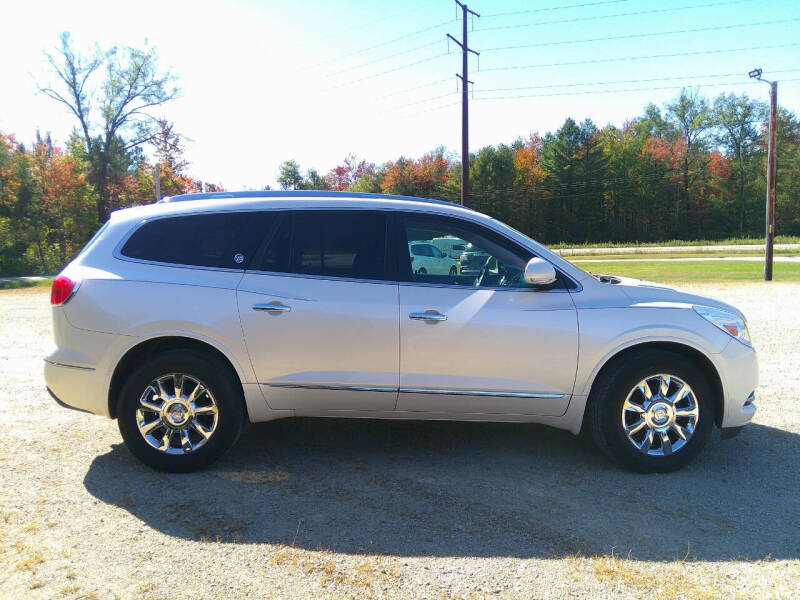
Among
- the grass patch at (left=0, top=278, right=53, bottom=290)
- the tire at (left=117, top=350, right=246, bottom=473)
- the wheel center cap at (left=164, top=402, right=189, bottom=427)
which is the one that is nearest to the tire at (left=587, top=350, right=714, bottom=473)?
the tire at (left=117, top=350, right=246, bottom=473)

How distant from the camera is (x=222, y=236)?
4520mm

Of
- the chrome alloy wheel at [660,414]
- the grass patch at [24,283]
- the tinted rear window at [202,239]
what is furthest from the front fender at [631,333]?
the grass patch at [24,283]

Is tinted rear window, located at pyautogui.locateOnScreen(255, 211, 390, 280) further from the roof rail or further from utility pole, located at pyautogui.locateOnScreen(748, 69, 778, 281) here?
utility pole, located at pyautogui.locateOnScreen(748, 69, 778, 281)

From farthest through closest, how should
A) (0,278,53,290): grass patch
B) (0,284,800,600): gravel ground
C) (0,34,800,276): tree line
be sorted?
1. (0,34,800,276): tree line
2. (0,278,53,290): grass patch
3. (0,284,800,600): gravel ground

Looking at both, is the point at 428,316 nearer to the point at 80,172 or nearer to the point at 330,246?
the point at 330,246

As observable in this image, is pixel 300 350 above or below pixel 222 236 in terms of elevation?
below

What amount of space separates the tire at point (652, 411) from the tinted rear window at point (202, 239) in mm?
2600

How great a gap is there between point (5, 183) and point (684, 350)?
4885 cm

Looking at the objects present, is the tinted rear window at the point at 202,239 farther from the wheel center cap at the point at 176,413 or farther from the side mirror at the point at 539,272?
the side mirror at the point at 539,272

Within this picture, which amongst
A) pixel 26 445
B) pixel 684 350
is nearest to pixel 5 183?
pixel 26 445

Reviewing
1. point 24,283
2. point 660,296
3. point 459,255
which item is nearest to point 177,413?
point 459,255

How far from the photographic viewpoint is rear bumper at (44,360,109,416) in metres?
4.38

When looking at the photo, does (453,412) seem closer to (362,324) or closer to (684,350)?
(362,324)

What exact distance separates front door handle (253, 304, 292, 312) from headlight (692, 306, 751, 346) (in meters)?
2.81
